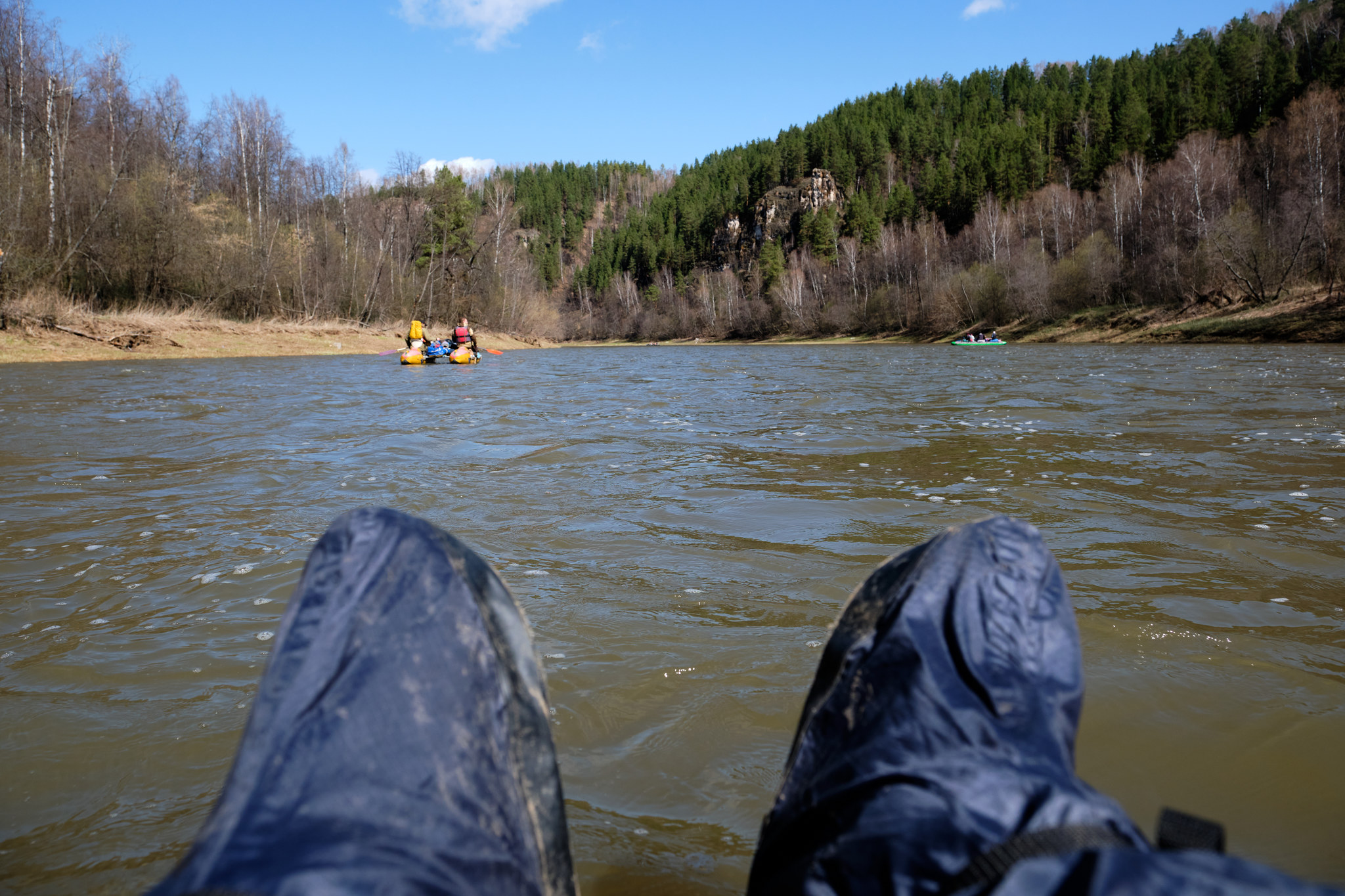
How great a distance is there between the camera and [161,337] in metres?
21.5

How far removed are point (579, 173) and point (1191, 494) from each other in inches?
5005

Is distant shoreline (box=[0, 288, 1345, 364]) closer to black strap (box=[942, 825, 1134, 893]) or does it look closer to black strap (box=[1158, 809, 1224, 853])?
→ black strap (box=[942, 825, 1134, 893])

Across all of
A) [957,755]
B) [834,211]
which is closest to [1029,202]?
[834,211]

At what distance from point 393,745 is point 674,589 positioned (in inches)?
78.2

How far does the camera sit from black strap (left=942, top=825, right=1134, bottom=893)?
0.73 m

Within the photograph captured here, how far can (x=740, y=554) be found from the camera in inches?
132

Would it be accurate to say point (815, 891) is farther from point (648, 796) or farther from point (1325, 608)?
point (1325, 608)

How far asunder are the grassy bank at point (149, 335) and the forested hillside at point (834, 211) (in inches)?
42.2

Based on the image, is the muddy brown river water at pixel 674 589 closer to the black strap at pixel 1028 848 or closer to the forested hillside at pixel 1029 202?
the black strap at pixel 1028 848

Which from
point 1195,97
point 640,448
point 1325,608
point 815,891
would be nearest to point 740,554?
point 1325,608

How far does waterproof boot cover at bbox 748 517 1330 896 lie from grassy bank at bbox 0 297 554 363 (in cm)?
2271

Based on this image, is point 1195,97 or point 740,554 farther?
point 1195,97

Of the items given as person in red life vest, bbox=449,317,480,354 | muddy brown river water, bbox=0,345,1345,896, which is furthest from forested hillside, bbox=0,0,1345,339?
muddy brown river water, bbox=0,345,1345,896

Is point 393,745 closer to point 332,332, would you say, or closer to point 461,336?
point 461,336
